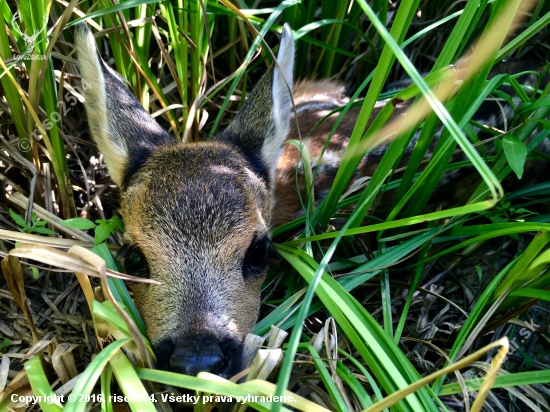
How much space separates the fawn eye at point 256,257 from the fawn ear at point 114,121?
35.1 inches

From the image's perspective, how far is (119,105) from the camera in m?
3.54

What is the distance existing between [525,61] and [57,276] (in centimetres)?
398

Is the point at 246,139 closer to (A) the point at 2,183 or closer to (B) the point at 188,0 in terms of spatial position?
(B) the point at 188,0

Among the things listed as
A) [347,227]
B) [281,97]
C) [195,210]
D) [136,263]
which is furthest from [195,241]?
[281,97]

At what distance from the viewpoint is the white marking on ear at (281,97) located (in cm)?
338

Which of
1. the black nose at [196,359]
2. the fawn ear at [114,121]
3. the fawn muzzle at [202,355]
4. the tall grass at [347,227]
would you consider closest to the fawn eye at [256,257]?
the tall grass at [347,227]

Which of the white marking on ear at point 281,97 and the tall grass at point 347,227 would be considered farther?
the white marking on ear at point 281,97

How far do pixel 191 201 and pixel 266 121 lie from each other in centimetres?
90

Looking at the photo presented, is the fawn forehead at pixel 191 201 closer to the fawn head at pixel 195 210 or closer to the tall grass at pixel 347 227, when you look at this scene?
the fawn head at pixel 195 210

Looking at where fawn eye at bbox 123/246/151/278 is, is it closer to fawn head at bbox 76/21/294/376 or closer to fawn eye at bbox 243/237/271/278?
fawn head at bbox 76/21/294/376

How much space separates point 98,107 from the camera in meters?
3.49

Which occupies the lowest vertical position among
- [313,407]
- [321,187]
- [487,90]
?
[321,187]

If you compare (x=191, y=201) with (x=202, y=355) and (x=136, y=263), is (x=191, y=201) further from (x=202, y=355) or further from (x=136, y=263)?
(x=202, y=355)

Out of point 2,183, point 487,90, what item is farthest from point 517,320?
point 2,183
